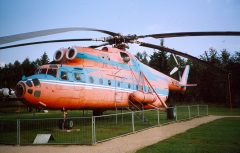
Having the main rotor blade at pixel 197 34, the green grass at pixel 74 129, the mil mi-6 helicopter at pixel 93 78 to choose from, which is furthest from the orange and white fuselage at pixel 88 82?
the main rotor blade at pixel 197 34

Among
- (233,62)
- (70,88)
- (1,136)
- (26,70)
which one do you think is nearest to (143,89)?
(70,88)

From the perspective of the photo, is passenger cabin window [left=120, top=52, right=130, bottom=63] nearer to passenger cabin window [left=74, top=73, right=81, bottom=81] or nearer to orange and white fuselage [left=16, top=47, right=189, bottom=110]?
orange and white fuselage [left=16, top=47, right=189, bottom=110]

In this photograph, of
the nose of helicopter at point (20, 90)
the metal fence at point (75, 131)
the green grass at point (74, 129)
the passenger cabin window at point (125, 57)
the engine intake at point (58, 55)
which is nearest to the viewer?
the metal fence at point (75, 131)

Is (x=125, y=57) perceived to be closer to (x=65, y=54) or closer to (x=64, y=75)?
(x=65, y=54)

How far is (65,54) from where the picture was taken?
15867 mm

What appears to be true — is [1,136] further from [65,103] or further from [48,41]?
[48,41]

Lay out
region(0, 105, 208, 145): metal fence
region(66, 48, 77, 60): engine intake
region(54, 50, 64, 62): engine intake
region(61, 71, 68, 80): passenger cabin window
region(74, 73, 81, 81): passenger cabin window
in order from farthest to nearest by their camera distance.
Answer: region(54, 50, 64, 62): engine intake < region(66, 48, 77, 60): engine intake < region(74, 73, 81, 81): passenger cabin window < region(61, 71, 68, 80): passenger cabin window < region(0, 105, 208, 145): metal fence

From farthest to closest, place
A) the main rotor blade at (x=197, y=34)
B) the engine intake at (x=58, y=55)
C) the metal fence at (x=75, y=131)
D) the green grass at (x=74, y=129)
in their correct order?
the engine intake at (x=58, y=55) → the green grass at (x=74, y=129) → the metal fence at (x=75, y=131) → the main rotor blade at (x=197, y=34)

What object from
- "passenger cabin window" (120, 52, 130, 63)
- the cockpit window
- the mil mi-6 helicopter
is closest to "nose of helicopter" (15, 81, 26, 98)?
the mil mi-6 helicopter

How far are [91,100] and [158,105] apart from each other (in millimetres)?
8891

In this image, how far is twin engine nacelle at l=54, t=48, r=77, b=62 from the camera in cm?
1560

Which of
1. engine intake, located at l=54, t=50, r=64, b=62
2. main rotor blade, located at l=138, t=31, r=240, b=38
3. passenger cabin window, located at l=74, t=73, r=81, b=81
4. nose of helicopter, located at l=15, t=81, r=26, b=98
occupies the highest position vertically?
main rotor blade, located at l=138, t=31, r=240, b=38

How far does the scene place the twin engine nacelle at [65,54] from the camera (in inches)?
614

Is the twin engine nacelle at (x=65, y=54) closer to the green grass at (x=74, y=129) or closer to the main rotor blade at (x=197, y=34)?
the green grass at (x=74, y=129)
